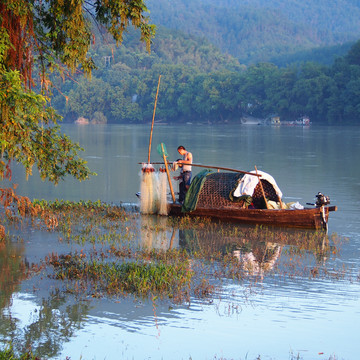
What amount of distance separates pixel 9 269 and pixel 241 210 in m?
6.30

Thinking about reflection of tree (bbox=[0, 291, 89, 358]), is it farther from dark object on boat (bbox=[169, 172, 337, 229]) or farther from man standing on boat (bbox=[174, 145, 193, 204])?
man standing on boat (bbox=[174, 145, 193, 204])

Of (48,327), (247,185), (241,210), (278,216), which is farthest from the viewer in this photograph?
(247,185)

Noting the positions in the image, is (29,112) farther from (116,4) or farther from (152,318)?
(152,318)

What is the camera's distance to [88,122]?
6422 inches

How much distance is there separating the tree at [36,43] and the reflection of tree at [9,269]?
0.97 metres

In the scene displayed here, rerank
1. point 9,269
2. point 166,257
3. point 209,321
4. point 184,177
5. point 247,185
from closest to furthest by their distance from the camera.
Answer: point 209,321 < point 9,269 < point 166,257 < point 247,185 < point 184,177

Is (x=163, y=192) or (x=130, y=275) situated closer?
(x=130, y=275)

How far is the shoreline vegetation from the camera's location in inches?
409

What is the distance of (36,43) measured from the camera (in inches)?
527

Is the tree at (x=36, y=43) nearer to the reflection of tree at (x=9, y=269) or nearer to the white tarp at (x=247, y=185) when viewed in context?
the reflection of tree at (x=9, y=269)

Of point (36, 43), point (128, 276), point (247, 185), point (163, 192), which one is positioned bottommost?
point (128, 276)

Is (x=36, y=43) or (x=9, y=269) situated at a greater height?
(x=36, y=43)

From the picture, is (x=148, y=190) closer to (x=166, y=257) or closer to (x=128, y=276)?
(x=166, y=257)

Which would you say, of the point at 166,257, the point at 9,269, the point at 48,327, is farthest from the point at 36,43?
the point at 48,327
